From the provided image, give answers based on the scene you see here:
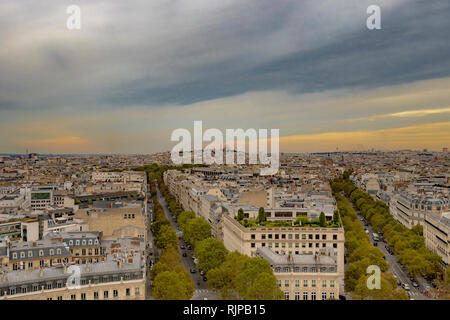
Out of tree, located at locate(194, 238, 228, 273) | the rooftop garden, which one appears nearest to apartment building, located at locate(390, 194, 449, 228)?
the rooftop garden

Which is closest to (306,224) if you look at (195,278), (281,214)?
(281,214)

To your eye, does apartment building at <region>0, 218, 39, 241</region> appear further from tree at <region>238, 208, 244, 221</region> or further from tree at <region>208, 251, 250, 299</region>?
tree at <region>238, 208, 244, 221</region>

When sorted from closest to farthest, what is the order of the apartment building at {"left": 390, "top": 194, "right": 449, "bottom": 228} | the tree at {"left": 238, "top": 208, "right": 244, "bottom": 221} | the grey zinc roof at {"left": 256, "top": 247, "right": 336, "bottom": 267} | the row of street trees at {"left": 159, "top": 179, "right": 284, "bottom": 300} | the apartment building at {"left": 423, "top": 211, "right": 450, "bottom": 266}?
the row of street trees at {"left": 159, "top": 179, "right": 284, "bottom": 300} → the grey zinc roof at {"left": 256, "top": 247, "right": 336, "bottom": 267} → the apartment building at {"left": 423, "top": 211, "right": 450, "bottom": 266} → the tree at {"left": 238, "top": 208, "right": 244, "bottom": 221} → the apartment building at {"left": 390, "top": 194, "right": 449, "bottom": 228}

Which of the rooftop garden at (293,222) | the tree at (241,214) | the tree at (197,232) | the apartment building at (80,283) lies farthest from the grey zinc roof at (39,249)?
the tree at (197,232)
